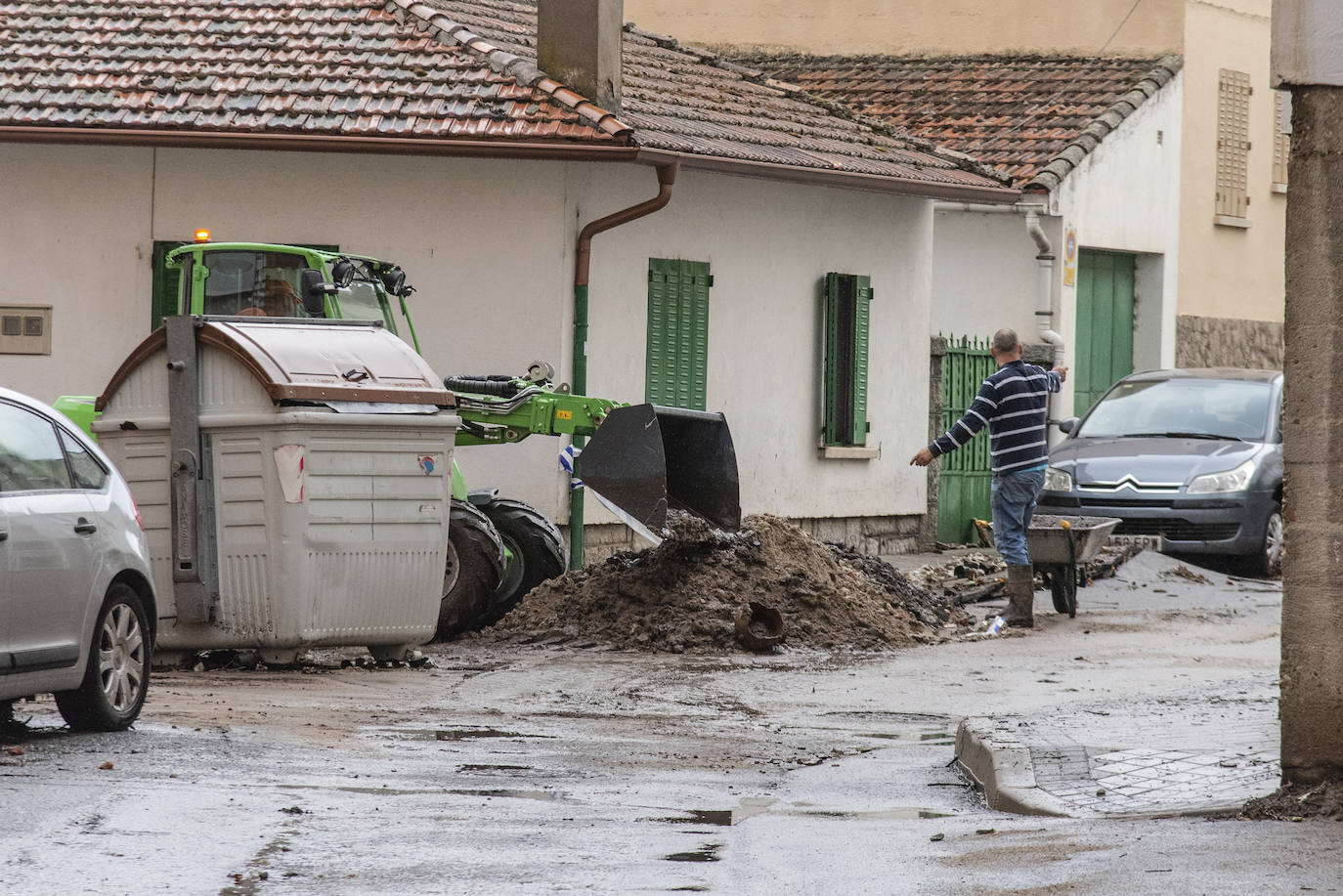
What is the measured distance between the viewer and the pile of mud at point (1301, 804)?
754 centimetres

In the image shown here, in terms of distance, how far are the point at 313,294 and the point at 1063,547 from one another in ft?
17.8

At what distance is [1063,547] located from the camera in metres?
15.9

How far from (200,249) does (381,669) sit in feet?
10.4

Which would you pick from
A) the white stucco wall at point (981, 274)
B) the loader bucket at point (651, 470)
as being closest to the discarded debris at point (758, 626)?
the loader bucket at point (651, 470)

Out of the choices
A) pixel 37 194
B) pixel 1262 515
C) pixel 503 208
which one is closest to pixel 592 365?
pixel 503 208

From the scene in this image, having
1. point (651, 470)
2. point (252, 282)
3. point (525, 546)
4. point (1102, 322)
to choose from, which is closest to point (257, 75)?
point (252, 282)

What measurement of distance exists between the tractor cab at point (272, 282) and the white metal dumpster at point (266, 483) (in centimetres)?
159

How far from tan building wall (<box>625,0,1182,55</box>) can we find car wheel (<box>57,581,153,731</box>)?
2098 centimetres

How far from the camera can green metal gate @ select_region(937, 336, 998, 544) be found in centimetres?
2369

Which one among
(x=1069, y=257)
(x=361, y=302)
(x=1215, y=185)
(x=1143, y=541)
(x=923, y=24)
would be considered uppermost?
(x=923, y=24)

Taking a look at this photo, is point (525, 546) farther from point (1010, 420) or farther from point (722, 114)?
point (722, 114)

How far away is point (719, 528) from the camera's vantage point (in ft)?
49.6

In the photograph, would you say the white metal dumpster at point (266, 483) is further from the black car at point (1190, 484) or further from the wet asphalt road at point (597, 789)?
the black car at point (1190, 484)

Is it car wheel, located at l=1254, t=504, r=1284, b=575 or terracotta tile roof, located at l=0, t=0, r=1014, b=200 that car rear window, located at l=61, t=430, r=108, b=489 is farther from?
car wheel, located at l=1254, t=504, r=1284, b=575
